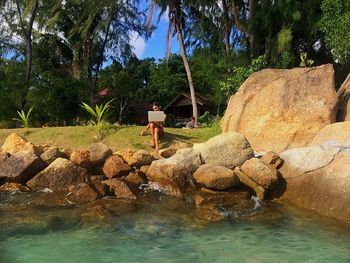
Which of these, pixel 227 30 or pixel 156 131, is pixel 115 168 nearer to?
pixel 156 131

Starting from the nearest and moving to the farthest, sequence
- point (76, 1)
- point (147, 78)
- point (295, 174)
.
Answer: point (295, 174) → point (76, 1) → point (147, 78)

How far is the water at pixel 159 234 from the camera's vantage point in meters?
6.15

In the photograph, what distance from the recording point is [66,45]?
95.7ft

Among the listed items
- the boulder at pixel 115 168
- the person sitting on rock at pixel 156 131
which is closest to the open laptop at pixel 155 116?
the person sitting on rock at pixel 156 131

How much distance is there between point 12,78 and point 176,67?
18.5 m

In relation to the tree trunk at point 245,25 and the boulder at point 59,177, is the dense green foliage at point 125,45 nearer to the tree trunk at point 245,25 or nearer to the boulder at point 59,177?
the tree trunk at point 245,25

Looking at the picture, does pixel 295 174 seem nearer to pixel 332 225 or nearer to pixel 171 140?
pixel 332 225

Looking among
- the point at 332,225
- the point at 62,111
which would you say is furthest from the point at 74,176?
the point at 62,111

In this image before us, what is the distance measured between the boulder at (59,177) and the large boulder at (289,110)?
15.4 feet

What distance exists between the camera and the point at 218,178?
883cm

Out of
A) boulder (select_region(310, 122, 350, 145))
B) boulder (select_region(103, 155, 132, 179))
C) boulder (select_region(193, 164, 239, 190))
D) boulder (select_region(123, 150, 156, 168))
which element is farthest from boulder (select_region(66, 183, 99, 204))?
boulder (select_region(310, 122, 350, 145))

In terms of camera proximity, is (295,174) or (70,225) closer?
(70,225)

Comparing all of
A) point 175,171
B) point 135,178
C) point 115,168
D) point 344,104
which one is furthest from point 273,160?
point 344,104

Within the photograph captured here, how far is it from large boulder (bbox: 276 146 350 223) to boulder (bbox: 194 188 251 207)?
0.87 m
